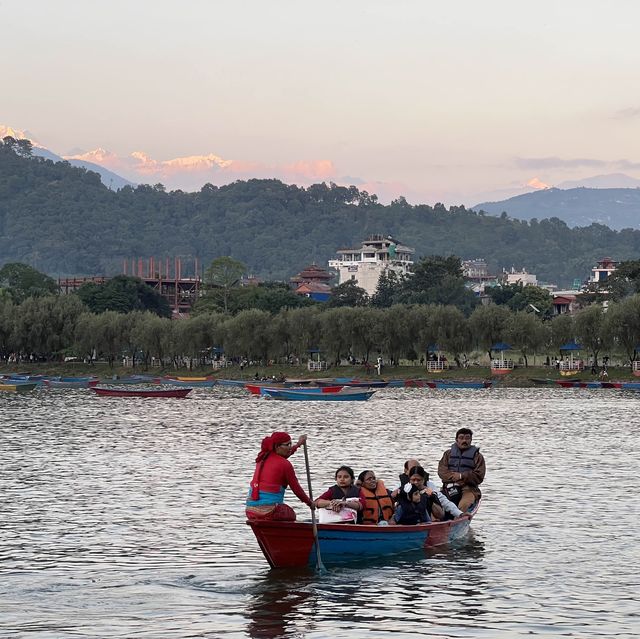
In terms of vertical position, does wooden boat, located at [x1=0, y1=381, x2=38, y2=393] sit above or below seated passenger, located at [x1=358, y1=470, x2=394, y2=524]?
above

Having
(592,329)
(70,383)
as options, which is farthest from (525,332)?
(70,383)

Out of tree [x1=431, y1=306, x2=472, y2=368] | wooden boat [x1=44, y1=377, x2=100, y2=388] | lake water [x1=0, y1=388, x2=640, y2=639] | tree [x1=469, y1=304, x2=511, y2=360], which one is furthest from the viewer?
tree [x1=431, y1=306, x2=472, y2=368]

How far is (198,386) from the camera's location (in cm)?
13188

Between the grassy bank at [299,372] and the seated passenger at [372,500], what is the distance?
334ft

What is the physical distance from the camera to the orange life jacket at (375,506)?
89.7 ft

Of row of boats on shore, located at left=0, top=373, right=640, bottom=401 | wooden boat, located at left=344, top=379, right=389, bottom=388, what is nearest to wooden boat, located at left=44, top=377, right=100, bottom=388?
row of boats on shore, located at left=0, top=373, right=640, bottom=401

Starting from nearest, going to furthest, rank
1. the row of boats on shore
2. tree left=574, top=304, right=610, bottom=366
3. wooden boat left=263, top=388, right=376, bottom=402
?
wooden boat left=263, top=388, right=376, bottom=402, the row of boats on shore, tree left=574, top=304, right=610, bottom=366

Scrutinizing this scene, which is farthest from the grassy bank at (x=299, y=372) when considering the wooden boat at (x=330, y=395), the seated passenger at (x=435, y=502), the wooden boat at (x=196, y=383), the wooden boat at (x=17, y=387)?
the seated passenger at (x=435, y=502)

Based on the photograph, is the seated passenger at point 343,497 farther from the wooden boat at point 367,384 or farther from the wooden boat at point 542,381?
the wooden boat at point 542,381

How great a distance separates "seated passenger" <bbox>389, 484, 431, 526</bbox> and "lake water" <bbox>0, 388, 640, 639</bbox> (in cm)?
95

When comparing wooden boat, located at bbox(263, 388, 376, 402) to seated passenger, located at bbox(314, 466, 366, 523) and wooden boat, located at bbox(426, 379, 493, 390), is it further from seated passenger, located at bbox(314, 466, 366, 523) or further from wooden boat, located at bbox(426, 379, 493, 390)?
seated passenger, located at bbox(314, 466, 366, 523)

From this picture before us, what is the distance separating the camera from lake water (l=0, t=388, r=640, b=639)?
23.2m

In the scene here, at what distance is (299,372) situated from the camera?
142 metres

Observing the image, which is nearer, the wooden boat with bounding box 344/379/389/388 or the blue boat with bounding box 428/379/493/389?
the blue boat with bounding box 428/379/493/389
